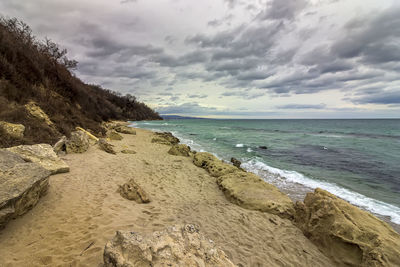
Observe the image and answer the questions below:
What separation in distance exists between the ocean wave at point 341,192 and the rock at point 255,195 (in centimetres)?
356

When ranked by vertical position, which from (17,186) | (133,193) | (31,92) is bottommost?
(133,193)

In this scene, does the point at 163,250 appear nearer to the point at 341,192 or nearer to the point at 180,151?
the point at 341,192

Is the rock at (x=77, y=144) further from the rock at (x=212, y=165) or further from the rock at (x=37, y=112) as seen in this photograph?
the rock at (x=212, y=165)

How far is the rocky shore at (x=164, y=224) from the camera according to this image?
2.43 m

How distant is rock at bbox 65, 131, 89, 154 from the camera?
28.5 feet

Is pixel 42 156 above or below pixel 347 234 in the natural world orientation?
above

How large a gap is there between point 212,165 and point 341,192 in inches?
245

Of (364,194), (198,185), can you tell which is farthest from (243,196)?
(364,194)

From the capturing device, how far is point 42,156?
5668mm

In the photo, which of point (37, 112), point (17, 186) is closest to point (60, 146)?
point (37, 112)

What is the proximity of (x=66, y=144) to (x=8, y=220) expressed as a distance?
650 cm

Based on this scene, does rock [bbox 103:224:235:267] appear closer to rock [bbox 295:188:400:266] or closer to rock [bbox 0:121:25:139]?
rock [bbox 295:188:400:266]

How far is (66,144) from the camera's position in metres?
8.72

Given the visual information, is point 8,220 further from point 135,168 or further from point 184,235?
point 135,168
